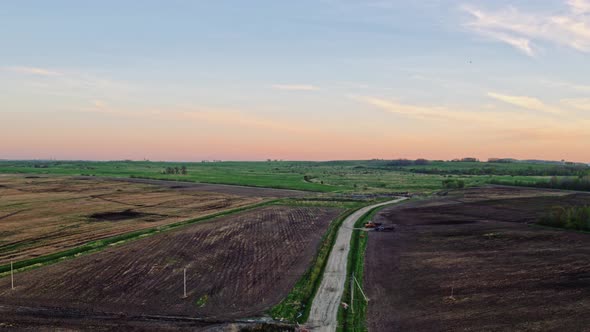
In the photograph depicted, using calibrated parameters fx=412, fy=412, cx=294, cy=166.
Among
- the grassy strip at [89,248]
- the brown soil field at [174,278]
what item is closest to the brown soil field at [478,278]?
the brown soil field at [174,278]

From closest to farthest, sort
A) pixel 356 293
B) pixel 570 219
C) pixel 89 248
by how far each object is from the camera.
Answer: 1. pixel 356 293
2. pixel 89 248
3. pixel 570 219

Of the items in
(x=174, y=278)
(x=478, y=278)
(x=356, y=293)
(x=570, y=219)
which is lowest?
(x=174, y=278)

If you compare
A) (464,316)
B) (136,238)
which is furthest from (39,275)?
(464,316)

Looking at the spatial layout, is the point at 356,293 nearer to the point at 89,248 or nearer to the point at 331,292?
the point at 331,292

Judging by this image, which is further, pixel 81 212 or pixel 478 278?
pixel 81 212

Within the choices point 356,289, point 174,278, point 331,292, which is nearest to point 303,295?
point 331,292

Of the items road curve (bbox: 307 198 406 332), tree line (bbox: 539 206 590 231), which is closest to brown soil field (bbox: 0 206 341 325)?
road curve (bbox: 307 198 406 332)

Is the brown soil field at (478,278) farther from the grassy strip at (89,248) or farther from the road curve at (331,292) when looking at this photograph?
the grassy strip at (89,248)
